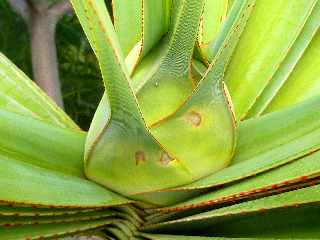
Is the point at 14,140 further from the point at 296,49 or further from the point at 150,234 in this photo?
the point at 296,49

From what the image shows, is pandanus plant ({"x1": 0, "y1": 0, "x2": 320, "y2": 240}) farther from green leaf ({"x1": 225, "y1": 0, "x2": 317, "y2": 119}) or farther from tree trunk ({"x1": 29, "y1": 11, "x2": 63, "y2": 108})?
tree trunk ({"x1": 29, "y1": 11, "x2": 63, "y2": 108})

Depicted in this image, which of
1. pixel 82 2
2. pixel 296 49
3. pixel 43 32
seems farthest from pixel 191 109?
pixel 43 32

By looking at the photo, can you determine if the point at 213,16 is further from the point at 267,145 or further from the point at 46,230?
the point at 46,230

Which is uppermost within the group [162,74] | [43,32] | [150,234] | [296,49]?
[43,32]

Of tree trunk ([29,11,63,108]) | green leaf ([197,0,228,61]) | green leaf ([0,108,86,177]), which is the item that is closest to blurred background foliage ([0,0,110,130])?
tree trunk ([29,11,63,108])

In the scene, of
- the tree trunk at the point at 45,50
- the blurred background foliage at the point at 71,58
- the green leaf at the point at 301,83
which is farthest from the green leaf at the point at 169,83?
the blurred background foliage at the point at 71,58
